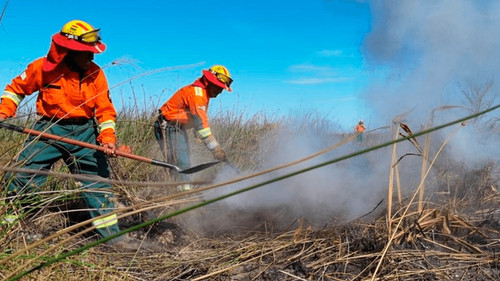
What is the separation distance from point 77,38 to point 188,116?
98.5 inches

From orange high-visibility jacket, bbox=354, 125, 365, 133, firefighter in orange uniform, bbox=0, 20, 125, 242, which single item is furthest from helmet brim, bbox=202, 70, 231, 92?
orange high-visibility jacket, bbox=354, 125, 365, 133

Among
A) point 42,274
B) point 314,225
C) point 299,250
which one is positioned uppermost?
point 42,274

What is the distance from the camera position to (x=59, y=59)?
11.0 feet

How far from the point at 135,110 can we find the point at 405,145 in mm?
4305

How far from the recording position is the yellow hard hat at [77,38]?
10.9 ft

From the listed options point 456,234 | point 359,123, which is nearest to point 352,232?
point 456,234

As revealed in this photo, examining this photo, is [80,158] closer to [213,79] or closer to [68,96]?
[68,96]

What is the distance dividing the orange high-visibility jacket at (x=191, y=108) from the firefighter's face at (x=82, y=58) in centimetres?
199

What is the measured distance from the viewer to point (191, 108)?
550 centimetres

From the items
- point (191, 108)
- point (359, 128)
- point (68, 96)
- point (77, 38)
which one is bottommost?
point (359, 128)

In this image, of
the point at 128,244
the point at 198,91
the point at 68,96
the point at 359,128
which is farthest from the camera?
the point at 359,128

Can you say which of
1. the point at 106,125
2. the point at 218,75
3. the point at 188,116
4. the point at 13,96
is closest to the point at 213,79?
the point at 218,75

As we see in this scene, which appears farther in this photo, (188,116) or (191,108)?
(188,116)

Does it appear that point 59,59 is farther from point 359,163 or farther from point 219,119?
point 219,119
